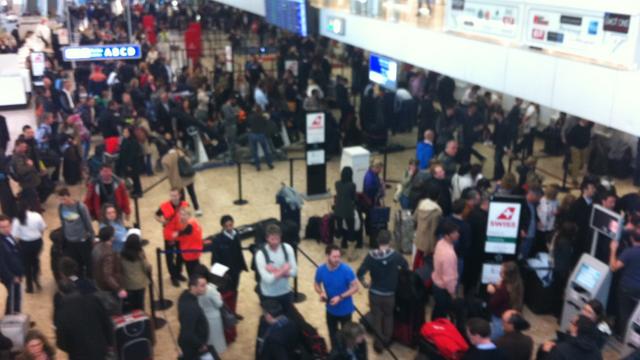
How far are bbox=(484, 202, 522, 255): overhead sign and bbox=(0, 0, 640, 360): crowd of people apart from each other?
230mm

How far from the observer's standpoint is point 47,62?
2114 centimetres

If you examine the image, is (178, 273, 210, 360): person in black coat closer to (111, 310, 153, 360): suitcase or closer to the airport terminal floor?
(111, 310, 153, 360): suitcase

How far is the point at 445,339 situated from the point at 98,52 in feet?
37.3

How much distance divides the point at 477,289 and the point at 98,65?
14542 millimetres

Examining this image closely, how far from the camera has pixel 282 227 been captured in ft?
28.4

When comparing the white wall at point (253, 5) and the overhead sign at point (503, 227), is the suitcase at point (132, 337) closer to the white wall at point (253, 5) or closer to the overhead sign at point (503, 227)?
the overhead sign at point (503, 227)

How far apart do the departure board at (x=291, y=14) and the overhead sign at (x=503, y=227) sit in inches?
393

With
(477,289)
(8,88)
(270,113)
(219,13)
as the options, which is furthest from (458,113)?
(219,13)

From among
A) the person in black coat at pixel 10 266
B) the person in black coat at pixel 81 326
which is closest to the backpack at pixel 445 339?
the person in black coat at pixel 81 326

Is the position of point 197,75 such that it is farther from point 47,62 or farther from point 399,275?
point 399,275

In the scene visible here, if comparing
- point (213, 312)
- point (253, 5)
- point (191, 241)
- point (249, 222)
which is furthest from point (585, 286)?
point (253, 5)

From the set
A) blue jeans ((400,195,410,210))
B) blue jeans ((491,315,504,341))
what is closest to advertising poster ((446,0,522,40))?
blue jeans ((400,195,410,210))

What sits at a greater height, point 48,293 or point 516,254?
point 516,254

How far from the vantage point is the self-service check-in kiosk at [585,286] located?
7.49m
